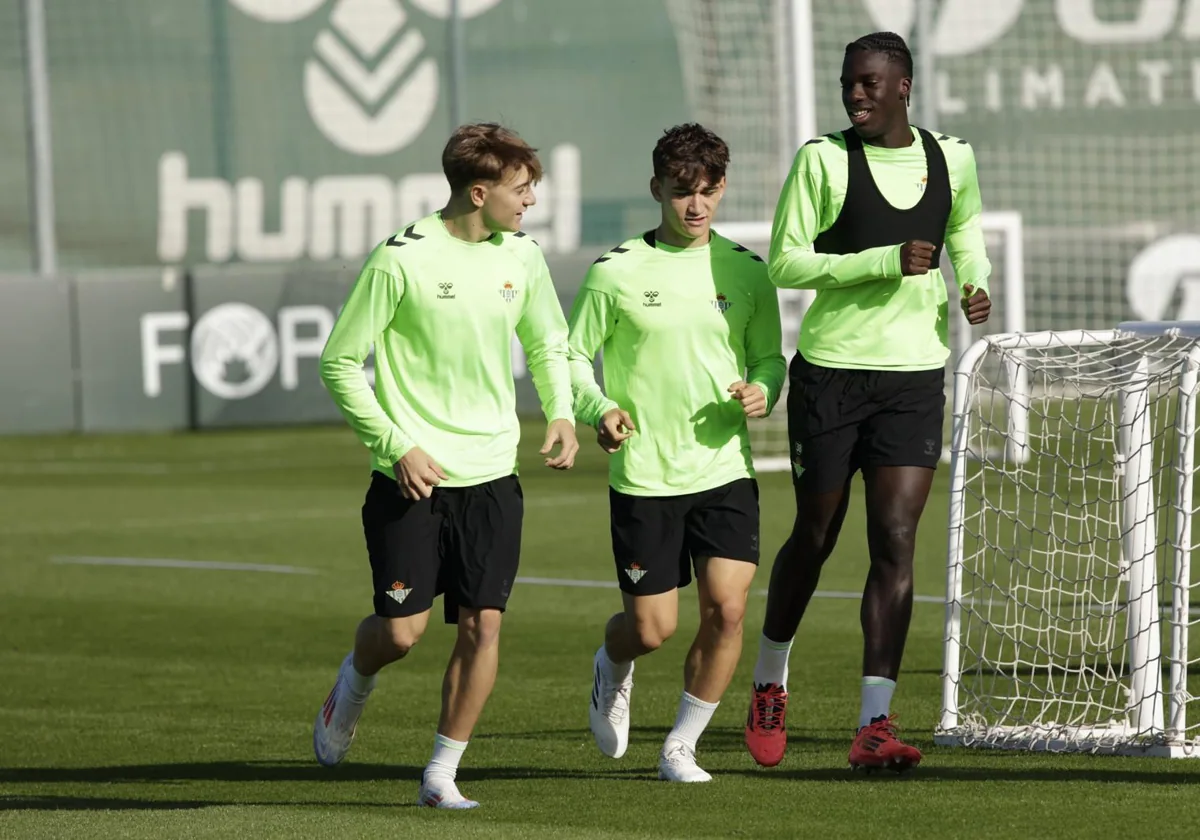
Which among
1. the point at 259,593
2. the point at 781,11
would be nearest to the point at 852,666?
the point at 259,593

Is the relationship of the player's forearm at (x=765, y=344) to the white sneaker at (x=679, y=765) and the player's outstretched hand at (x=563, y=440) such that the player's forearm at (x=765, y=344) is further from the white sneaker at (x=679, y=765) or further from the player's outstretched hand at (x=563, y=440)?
the white sneaker at (x=679, y=765)

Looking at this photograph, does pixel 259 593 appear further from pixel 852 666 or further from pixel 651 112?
pixel 651 112

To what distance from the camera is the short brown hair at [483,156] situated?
6.02 meters

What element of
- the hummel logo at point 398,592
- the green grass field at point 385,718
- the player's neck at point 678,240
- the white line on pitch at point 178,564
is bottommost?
the white line on pitch at point 178,564

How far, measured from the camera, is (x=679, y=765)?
636 centimetres

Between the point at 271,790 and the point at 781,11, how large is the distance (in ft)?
38.4

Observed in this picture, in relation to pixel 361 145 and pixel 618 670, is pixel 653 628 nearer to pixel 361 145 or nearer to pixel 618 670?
pixel 618 670

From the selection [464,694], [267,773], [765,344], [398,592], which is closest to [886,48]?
[765,344]

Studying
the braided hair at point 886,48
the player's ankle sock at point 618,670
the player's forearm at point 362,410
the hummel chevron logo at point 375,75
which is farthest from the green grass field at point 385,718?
the hummel chevron logo at point 375,75

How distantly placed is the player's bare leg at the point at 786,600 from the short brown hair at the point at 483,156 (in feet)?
4.41

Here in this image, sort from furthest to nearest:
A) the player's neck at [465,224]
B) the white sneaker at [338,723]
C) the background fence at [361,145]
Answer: the background fence at [361,145]
the white sneaker at [338,723]
the player's neck at [465,224]

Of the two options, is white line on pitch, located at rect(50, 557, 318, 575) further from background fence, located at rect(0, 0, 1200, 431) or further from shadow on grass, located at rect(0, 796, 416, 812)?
background fence, located at rect(0, 0, 1200, 431)

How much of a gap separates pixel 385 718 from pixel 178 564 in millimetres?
5151

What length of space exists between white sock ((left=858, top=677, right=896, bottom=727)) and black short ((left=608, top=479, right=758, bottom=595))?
19.3 inches
